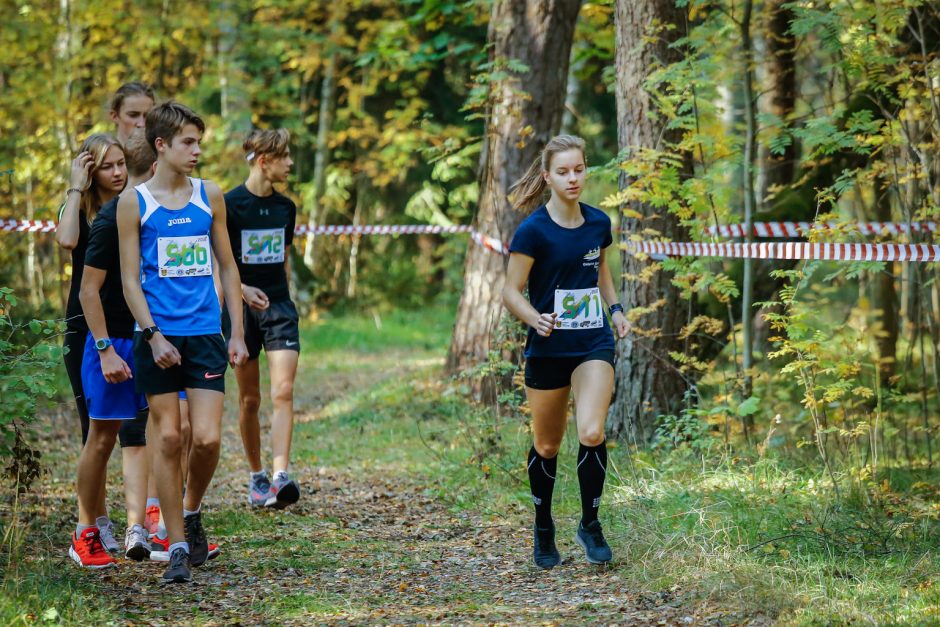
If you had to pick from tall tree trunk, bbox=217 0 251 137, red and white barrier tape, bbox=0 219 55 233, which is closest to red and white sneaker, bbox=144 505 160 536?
red and white barrier tape, bbox=0 219 55 233

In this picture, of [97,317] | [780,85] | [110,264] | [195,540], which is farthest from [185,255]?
[780,85]

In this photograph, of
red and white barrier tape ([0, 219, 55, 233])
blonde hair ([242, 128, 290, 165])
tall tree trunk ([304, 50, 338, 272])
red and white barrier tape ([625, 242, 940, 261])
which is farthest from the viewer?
tall tree trunk ([304, 50, 338, 272])

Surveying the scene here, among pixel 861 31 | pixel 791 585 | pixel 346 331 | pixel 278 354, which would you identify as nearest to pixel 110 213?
pixel 278 354

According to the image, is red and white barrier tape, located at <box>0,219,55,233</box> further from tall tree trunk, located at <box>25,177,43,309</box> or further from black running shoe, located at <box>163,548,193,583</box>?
tall tree trunk, located at <box>25,177,43,309</box>

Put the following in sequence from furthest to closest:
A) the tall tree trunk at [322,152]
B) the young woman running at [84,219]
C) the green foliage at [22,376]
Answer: the tall tree trunk at [322,152] < the young woman running at [84,219] < the green foliage at [22,376]

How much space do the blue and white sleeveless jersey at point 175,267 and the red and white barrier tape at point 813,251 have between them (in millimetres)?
A: 3579

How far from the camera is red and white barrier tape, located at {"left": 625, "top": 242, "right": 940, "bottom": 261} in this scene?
6.62 meters

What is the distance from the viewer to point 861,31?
735 centimetres

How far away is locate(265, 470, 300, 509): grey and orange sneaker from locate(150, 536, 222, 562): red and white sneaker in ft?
3.21

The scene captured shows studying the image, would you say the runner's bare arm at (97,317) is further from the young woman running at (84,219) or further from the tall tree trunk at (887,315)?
the tall tree trunk at (887,315)

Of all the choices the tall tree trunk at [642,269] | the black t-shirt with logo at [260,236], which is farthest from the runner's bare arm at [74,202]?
the tall tree trunk at [642,269]

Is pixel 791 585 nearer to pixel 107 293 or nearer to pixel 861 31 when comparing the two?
pixel 107 293

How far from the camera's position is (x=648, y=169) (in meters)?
7.37

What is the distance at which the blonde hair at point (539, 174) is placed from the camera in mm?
5328
